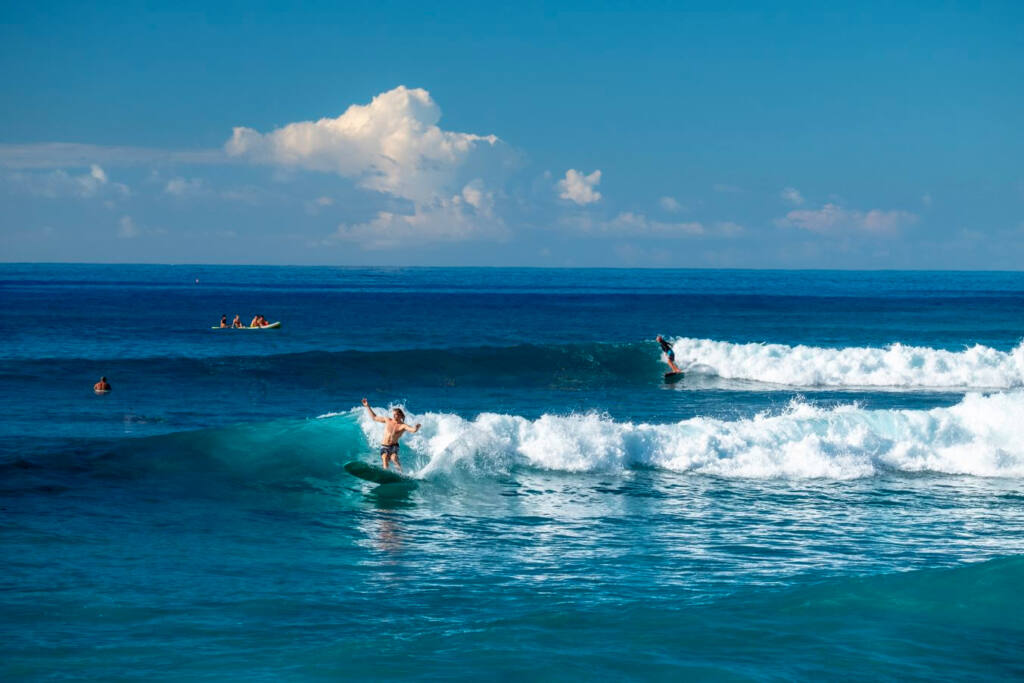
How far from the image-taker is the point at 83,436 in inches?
887

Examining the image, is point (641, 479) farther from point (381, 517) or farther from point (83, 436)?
point (83, 436)

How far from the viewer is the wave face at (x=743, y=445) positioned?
20.5 m

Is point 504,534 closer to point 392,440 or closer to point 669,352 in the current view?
point 392,440

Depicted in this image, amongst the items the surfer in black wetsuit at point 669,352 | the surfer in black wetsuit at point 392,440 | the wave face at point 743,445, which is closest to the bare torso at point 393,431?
the surfer in black wetsuit at point 392,440

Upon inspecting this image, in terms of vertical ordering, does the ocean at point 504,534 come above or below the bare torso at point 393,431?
below

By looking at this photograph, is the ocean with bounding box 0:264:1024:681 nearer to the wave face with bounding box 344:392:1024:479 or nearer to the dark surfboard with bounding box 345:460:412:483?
the wave face with bounding box 344:392:1024:479

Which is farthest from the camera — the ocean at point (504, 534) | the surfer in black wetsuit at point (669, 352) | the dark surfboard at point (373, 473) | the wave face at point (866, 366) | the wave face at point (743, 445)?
the wave face at point (866, 366)

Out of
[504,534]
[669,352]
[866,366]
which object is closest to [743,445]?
[504,534]

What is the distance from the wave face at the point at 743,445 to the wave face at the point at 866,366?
50.0 ft

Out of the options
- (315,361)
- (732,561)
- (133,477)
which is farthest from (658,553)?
(315,361)

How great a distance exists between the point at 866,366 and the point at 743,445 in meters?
19.9

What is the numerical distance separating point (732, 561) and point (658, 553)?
3.50 ft

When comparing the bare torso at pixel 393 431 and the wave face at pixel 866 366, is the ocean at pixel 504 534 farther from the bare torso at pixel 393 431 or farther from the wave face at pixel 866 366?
the wave face at pixel 866 366

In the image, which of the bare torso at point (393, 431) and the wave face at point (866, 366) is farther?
the wave face at point (866, 366)
